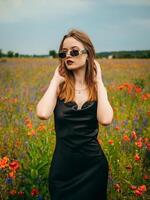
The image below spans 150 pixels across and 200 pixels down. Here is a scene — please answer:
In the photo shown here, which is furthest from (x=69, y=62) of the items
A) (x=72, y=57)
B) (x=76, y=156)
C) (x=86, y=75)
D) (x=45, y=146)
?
Answer: (x=45, y=146)

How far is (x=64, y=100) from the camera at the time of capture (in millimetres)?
2328

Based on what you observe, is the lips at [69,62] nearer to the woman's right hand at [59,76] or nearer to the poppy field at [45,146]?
the woman's right hand at [59,76]

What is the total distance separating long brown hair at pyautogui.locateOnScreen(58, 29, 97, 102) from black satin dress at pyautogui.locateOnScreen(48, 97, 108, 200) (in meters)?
0.04

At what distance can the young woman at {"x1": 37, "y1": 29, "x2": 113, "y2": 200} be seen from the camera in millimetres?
2273

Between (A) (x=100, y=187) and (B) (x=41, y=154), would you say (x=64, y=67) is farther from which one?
(B) (x=41, y=154)

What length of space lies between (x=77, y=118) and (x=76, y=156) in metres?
0.23

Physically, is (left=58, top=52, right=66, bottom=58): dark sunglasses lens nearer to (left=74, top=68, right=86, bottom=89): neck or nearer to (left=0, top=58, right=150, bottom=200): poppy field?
(left=74, top=68, right=86, bottom=89): neck

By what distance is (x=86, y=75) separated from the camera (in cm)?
242

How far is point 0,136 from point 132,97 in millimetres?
2648

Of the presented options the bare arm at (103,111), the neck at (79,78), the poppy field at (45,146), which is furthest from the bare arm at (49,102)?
the poppy field at (45,146)

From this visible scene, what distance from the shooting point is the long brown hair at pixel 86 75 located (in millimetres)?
2322

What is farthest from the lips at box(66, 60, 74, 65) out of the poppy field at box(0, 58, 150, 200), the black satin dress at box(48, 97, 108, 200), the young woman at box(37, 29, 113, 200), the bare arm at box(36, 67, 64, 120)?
the poppy field at box(0, 58, 150, 200)

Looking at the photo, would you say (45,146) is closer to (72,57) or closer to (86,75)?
(86,75)

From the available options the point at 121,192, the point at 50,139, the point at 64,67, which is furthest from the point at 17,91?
the point at 64,67
